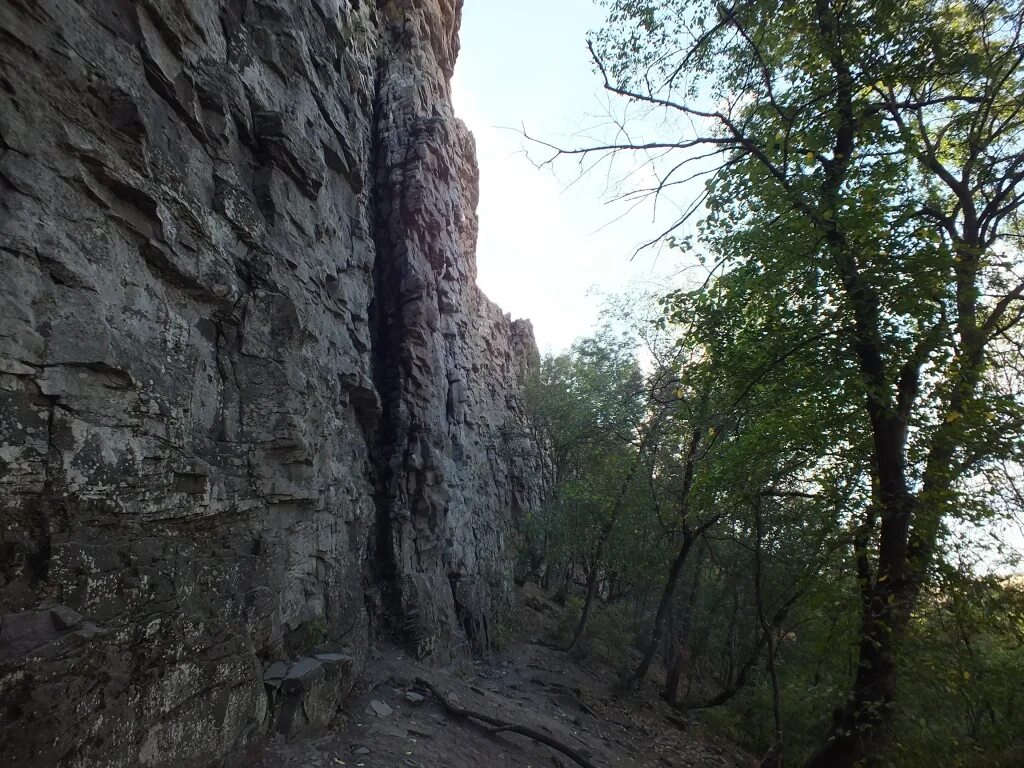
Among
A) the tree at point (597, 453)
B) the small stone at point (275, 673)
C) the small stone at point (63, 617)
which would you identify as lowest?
the small stone at point (275, 673)

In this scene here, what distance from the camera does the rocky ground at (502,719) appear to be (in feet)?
24.8

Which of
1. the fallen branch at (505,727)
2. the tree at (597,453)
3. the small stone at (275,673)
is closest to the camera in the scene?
the small stone at (275,673)

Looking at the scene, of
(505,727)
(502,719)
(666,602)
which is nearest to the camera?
(505,727)

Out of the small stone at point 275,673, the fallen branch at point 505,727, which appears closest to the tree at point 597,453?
the fallen branch at point 505,727

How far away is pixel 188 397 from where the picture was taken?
6125mm

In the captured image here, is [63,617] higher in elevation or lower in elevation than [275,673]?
higher

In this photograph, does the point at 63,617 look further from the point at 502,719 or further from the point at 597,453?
the point at 597,453

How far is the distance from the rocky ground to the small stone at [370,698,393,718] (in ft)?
0.06

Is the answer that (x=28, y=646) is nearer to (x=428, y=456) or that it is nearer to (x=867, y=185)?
(x=867, y=185)

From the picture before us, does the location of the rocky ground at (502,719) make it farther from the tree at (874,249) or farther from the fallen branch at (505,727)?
the tree at (874,249)

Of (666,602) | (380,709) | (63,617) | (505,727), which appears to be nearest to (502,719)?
(505,727)

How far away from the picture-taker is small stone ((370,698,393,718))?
866 cm

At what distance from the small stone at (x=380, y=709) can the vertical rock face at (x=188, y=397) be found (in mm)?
822

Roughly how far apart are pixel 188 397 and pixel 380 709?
602cm
